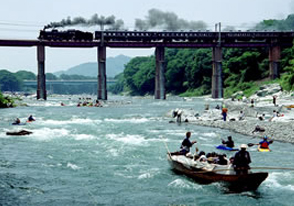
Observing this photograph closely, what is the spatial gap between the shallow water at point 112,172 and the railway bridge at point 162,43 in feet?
197

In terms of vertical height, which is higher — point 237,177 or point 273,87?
point 273,87

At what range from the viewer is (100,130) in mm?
34375

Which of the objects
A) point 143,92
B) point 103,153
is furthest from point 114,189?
point 143,92

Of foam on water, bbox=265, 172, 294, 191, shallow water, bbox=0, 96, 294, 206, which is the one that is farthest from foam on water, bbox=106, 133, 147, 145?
foam on water, bbox=265, 172, 294, 191

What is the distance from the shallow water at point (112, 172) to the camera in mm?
14602

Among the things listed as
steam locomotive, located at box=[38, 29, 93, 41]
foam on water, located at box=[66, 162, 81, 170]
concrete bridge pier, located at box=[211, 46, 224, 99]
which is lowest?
foam on water, located at box=[66, 162, 81, 170]

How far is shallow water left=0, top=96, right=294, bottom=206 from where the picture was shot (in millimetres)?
14602

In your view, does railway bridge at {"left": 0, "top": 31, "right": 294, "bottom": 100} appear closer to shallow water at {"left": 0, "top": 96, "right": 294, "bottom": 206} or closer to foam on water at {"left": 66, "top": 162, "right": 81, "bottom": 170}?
shallow water at {"left": 0, "top": 96, "right": 294, "bottom": 206}

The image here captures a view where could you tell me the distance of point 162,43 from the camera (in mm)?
91938

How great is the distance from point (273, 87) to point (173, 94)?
197 ft

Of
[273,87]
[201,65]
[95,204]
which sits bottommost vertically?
[95,204]

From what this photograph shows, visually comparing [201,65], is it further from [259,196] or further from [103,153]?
[259,196]

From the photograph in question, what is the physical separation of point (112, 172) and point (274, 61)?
259 feet

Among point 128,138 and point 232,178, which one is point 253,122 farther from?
point 232,178
